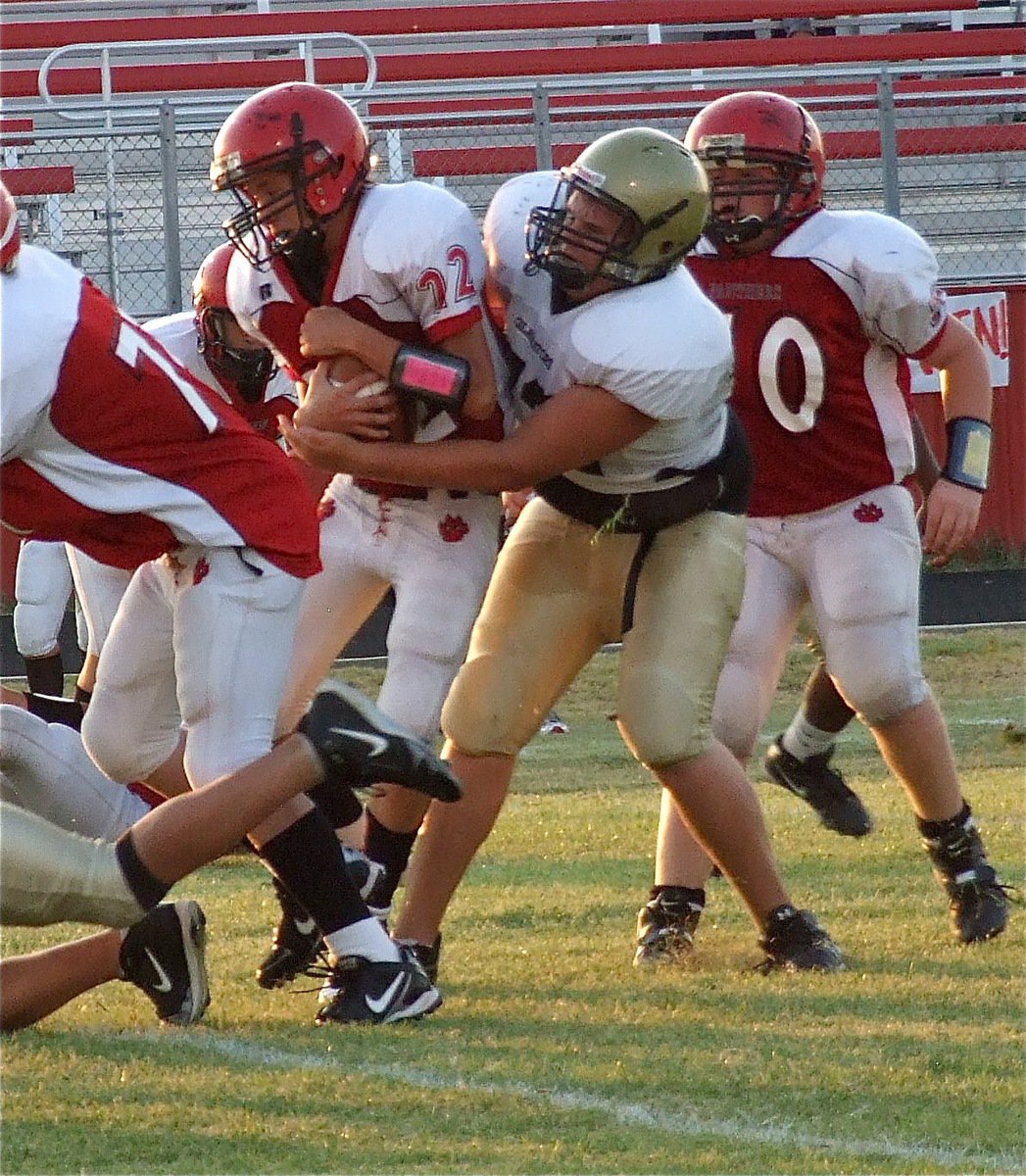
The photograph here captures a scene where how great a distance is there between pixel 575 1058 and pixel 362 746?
1.91 feet

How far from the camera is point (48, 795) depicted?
368 centimetres

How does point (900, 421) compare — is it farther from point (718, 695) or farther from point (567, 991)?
point (567, 991)

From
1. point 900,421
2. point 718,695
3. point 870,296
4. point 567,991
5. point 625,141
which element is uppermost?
Answer: point 625,141

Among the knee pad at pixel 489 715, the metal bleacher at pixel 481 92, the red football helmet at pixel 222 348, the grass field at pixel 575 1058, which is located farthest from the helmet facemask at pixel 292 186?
the metal bleacher at pixel 481 92

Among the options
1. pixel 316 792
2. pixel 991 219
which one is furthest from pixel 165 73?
pixel 316 792

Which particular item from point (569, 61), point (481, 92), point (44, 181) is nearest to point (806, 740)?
point (481, 92)

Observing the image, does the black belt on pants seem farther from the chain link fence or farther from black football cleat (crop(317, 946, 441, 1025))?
the chain link fence

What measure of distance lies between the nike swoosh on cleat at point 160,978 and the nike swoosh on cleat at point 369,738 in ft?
1.80

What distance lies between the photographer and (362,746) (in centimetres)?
321

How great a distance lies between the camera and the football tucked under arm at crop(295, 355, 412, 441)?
3.55 meters

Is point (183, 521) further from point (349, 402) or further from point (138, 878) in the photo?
point (138, 878)

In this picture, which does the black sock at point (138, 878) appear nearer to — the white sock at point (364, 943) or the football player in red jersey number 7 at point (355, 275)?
the white sock at point (364, 943)

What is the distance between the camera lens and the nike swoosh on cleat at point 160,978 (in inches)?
135

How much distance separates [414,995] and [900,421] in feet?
5.42
